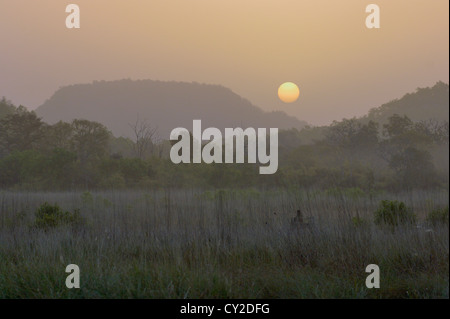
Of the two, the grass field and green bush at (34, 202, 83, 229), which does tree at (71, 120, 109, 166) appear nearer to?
green bush at (34, 202, 83, 229)

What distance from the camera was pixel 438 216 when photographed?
470cm

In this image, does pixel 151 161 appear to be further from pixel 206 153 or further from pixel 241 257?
pixel 241 257

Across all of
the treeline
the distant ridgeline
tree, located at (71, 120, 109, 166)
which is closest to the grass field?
the distant ridgeline

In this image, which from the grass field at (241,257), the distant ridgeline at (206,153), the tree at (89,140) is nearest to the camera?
the grass field at (241,257)

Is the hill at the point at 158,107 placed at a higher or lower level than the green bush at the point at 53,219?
higher

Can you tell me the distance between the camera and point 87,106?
54719mm

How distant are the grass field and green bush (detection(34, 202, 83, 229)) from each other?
0.58 meters

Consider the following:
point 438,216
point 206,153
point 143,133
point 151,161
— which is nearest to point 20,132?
point 143,133

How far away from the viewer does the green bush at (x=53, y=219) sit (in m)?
7.67

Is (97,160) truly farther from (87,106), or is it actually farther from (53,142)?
(87,106)

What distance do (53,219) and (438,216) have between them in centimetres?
654

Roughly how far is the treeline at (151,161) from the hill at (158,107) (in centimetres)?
354

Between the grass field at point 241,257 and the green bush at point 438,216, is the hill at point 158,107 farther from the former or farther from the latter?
the green bush at point 438,216

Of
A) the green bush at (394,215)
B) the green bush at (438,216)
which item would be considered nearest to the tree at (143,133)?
the green bush at (394,215)
